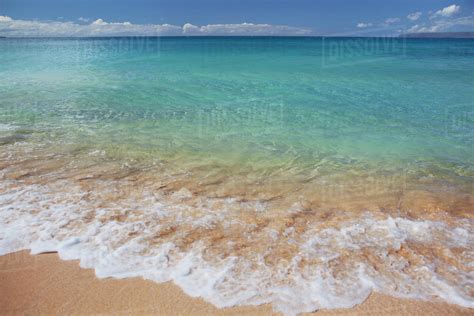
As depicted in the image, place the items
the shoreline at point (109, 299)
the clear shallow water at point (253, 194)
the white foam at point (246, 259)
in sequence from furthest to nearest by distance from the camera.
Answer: the clear shallow water at point (253, 194) → the white foam at point (246, 259) → the shoreline at point (109, 299)

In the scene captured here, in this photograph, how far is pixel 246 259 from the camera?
442 centimetres

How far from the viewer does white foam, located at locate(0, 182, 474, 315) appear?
12.6ft

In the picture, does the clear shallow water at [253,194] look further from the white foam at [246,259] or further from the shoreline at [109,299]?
the shoreline at [109,299]

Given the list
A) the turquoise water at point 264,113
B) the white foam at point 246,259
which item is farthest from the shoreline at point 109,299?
the turquoise water at point 264,113

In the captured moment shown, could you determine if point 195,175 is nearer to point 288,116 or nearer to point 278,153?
point 278,153

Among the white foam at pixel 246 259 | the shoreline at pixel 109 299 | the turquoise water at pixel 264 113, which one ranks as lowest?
the shoreline at pixel 109 299

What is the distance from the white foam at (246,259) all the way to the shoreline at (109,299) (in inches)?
4.1

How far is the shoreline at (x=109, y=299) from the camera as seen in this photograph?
11.9 ft

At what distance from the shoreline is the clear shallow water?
14cm

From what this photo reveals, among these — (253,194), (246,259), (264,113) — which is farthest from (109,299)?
(264,113)

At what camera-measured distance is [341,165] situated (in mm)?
8039

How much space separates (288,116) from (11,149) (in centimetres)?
805

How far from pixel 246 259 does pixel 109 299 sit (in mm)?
1556

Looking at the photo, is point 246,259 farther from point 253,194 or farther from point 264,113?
point 264,113
